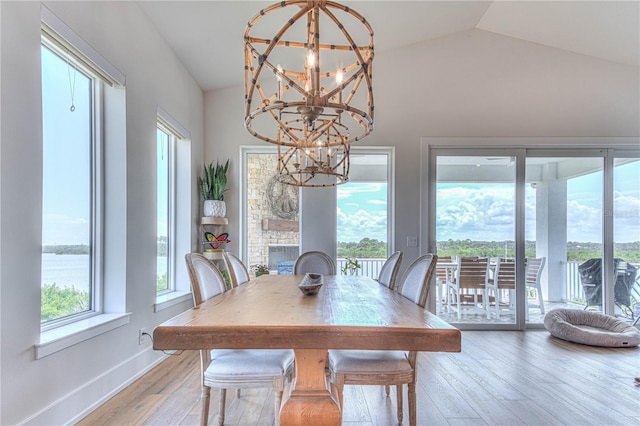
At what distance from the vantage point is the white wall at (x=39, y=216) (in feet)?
5.15

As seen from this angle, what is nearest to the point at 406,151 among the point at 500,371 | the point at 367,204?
the point at 367,204

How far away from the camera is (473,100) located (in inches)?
163

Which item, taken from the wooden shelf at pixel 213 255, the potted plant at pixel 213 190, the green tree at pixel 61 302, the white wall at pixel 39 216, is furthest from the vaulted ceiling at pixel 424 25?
the green tree at pixel 61 302

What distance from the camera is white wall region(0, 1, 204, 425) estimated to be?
1.57 meters

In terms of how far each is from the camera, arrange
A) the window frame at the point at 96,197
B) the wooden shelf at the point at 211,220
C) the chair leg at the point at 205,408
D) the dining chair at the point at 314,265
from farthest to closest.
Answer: the wooden shelf at the point at 211,220 < the dining chair at the point at 314,265 < the window frame at the point at 96,197 < the chair leg at the point at 205,408

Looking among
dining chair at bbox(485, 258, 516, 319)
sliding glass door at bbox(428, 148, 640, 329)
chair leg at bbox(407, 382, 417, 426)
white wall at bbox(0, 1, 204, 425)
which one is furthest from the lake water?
dining chair at bbox(485, 258, 516, 319)

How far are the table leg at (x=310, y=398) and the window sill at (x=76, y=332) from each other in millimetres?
1297

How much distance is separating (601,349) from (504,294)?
1020mm

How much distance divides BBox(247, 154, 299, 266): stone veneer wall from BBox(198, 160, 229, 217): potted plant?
1.36ft

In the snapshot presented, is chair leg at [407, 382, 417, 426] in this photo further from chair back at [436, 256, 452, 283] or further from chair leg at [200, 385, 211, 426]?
chair back at [436, 256, 452, 283]

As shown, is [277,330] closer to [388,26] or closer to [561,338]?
[388,26]

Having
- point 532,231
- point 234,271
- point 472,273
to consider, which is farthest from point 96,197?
point 532,231

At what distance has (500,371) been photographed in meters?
2.83

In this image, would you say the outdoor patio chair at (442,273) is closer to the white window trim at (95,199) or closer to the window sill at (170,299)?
the window sill at (170,299)
